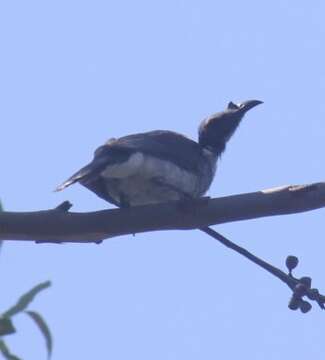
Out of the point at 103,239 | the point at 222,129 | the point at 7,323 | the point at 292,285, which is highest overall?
the point at 222,129

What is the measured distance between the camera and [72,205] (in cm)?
288

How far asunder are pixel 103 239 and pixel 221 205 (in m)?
0.48

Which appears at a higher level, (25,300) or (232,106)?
(232,106)

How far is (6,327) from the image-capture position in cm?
122

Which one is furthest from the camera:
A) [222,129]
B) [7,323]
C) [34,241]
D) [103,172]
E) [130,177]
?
[222,129]

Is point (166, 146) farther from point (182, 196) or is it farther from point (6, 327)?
point (6, 327)

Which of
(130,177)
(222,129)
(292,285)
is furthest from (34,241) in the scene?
(222,129)

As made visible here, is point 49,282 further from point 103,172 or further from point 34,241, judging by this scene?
point 103,172

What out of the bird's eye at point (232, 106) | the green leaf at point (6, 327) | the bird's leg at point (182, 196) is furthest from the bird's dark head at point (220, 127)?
the green leaf at point (6, 327)

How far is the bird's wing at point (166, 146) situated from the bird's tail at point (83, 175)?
51 centimetres

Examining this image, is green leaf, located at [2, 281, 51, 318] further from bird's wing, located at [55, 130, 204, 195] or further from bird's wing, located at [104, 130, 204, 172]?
bird's wing, located at [104, 130, 204, 172]

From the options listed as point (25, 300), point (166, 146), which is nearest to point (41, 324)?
point (25, 300)

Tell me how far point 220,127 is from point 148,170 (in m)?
1.88

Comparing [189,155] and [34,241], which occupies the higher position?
[189,155]
